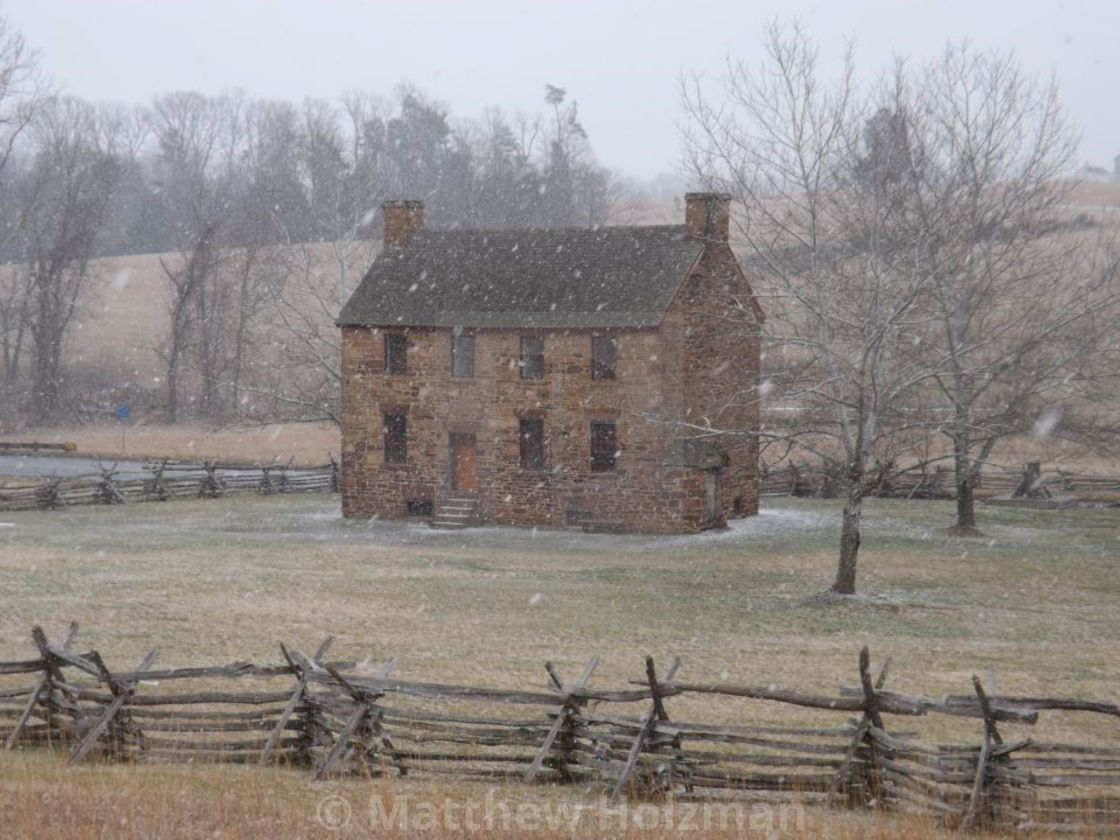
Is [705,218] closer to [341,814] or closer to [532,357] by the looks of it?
[532,357]

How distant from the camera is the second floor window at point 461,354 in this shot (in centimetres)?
4081

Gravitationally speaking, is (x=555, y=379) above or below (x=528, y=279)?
below

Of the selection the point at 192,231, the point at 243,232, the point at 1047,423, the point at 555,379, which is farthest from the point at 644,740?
the point at 192,231

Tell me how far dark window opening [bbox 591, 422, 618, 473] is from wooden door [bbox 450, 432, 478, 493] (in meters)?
3.54

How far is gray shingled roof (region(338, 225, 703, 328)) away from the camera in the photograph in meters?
39.2

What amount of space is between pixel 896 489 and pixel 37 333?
47711mm

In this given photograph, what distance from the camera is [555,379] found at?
39.6 metres

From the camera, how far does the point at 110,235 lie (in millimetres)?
117562

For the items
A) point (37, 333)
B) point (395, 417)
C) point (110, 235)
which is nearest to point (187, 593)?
point (395, 417)

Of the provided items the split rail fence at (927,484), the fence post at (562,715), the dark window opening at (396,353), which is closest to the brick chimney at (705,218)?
the dark window opening at (396,353)

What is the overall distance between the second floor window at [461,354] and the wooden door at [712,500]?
23.7 feet

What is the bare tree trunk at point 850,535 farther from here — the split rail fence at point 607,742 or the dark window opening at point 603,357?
the dark window opening at point 603,357

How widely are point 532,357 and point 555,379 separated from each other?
1010 mm

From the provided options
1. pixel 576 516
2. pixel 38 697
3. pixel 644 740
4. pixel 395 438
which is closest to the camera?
pixel 644 740
